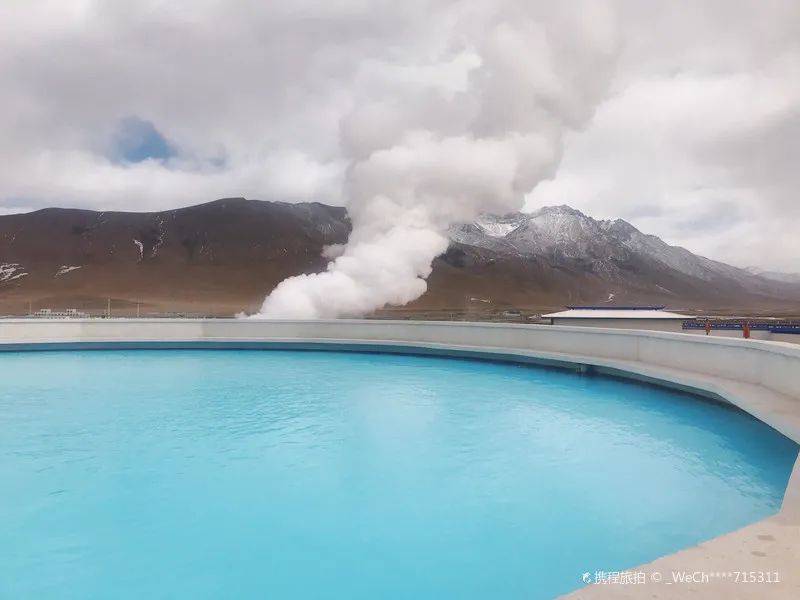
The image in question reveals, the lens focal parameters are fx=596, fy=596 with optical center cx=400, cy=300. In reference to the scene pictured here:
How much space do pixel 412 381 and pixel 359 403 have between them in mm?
3114

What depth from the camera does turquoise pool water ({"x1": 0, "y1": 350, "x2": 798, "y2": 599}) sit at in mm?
4535

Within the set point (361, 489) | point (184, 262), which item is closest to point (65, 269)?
point (184, 262)

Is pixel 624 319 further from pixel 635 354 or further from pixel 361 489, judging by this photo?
pixel 361 489

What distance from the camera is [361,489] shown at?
6297 millimetres

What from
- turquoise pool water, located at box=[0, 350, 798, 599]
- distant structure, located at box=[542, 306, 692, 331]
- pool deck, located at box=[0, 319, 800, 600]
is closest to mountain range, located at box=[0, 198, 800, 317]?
pool deck, located at box=[0, 319, 800, 600]

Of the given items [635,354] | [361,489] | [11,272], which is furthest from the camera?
[11,272]

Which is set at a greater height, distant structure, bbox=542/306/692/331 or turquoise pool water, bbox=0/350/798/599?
distant structure, bbox=542/306/692/331

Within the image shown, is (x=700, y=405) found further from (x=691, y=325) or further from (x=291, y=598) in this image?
(x=691, y=325)

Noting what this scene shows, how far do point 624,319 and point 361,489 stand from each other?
1576 centimetres

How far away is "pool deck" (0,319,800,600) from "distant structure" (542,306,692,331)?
14.7ft

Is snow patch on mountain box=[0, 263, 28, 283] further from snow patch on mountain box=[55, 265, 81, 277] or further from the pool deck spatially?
the pool deck

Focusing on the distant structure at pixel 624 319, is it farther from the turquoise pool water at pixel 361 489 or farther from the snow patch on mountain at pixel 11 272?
the snow patch on mountain at pixel 11 272

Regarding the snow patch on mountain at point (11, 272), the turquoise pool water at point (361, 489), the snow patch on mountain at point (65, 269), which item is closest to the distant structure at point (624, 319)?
the turquoise pool water at point (361, 489)

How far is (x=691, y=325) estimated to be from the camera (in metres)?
23.1
